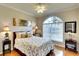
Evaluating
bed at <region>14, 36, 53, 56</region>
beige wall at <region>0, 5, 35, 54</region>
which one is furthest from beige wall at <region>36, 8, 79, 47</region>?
bed at <region>14, 36, 53, 56</region>

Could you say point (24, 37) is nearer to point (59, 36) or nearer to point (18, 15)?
point (18, 15)

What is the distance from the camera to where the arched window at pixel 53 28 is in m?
1.71

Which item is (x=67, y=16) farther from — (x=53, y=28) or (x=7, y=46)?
(x=7, y=46)

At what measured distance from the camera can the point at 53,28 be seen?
1.71 m

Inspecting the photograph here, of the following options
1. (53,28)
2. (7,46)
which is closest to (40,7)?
(53,28)

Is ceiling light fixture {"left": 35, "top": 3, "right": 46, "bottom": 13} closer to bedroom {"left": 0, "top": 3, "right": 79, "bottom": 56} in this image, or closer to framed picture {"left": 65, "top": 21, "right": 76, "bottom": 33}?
bedroom {"left": 0, "top": 3, "right": 79, "bottom": 56}

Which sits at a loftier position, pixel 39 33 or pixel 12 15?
pixel 12 15

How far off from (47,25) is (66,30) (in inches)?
15.2

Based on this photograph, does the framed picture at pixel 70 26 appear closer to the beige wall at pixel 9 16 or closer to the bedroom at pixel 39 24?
the bedroom at pixel 39 24

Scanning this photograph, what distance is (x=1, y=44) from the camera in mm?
1654

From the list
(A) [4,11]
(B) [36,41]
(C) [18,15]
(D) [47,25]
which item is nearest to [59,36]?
(D) [47,25]

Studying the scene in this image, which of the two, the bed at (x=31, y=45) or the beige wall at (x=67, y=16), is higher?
the beige wall at (x=67, y=16)

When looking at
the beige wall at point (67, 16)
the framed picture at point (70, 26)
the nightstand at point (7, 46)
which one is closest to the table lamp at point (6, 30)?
the nightstand at point (7, 46)

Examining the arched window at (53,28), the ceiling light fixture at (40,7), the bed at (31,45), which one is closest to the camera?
the ceiling light fixture at (40,7)
